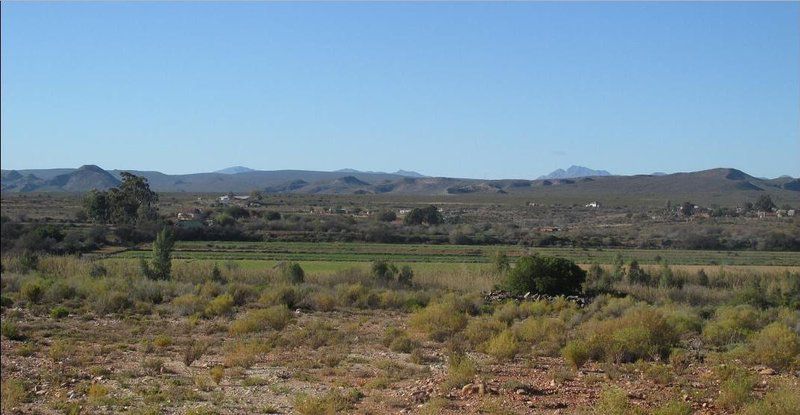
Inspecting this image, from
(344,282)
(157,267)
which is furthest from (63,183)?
(344,282)

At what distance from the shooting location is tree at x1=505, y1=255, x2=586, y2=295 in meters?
37.5

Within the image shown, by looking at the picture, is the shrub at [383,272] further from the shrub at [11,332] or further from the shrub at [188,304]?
the shrub at [11,332]

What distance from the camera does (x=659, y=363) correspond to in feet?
60.8

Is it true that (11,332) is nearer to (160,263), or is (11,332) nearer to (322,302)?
(322,302)

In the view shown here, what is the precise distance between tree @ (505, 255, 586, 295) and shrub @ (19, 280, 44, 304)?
19.9 meters

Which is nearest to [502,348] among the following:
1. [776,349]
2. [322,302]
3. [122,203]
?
[776,349]

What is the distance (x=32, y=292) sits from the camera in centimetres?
3189

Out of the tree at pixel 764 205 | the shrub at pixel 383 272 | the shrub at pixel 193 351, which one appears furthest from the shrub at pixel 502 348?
the tree at pixel 764 205

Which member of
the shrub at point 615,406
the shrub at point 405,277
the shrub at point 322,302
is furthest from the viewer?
the shrub at point 405,277

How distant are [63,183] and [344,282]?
168 feet

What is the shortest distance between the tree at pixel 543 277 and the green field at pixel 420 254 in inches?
530

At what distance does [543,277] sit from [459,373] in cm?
2178

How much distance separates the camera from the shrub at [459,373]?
1609 cm

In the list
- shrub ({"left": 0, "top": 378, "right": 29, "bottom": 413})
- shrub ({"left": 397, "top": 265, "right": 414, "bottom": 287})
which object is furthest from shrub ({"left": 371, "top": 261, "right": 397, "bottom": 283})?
shrub ({"left": 0, "top": 378, "right": 29, "bottom": 413})
